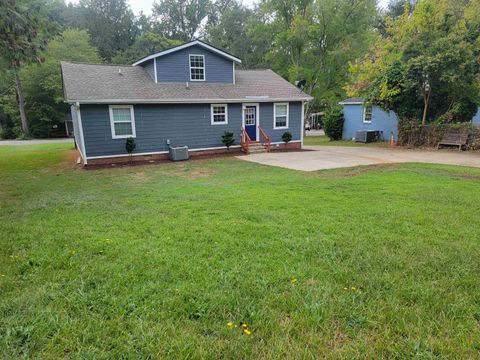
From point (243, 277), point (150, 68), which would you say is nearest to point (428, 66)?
point (150, 68)

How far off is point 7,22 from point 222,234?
27.5 ft

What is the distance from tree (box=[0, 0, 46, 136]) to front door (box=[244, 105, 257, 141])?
8822 mm

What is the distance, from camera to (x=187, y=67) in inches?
593

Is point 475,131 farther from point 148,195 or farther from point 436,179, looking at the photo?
point 148,195

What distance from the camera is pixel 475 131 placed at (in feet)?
48.0

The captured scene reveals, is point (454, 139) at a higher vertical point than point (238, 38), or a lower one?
lower

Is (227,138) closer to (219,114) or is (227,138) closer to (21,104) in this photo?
(219,114)

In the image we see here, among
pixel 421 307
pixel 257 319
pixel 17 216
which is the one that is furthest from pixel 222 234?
pixel 17 216

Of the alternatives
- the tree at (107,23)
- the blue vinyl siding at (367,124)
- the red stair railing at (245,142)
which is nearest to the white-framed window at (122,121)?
the red stair railing at (245,142)

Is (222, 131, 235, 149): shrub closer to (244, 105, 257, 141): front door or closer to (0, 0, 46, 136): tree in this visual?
(244, 105, 257, 141): front door

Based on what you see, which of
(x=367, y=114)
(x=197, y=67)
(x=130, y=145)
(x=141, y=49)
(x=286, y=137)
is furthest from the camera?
(x=141, y=49)

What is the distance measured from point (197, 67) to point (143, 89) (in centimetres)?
308

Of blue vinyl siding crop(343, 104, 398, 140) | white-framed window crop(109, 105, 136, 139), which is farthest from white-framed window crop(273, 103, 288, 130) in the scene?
white-framed window crop(109, 105, 136, 139)

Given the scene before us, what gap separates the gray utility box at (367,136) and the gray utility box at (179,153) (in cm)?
1220
